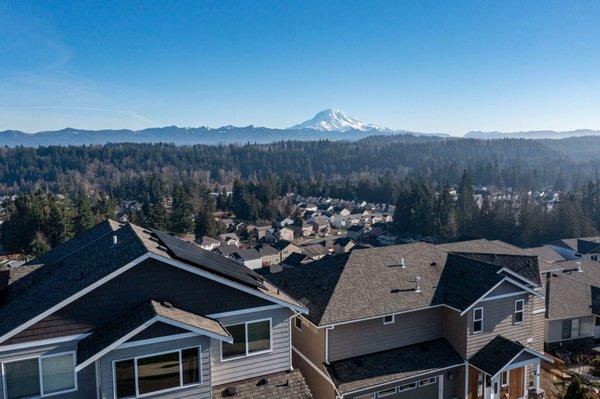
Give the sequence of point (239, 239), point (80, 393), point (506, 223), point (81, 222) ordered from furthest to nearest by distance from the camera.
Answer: point (239, 239)
point (506, 223)
point (81, 222)
point (80, 393)

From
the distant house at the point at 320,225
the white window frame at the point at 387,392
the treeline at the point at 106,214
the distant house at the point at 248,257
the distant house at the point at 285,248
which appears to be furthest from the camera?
the distant house at the point at 320,225

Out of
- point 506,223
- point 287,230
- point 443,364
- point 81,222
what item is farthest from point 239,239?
point 443,364

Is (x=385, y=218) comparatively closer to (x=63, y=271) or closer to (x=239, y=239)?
(x=239, y=239)

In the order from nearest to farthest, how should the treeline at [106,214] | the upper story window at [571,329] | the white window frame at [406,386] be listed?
the white window frame at [406,386] < the upper story window at [571,329] < the treeline at [106,214]

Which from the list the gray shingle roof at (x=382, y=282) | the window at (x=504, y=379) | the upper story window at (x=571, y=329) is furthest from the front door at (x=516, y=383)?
the upper story window at (x=571, y=329)

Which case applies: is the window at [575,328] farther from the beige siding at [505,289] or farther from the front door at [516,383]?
the beige siding at [505,289]
